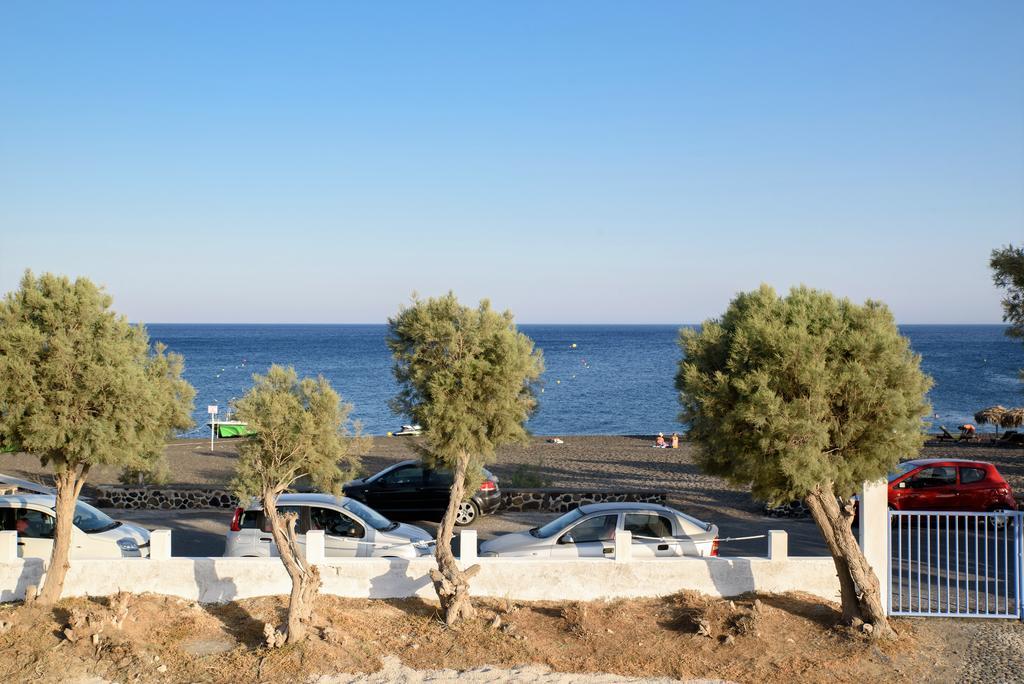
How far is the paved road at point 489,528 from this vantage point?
15.5 meters

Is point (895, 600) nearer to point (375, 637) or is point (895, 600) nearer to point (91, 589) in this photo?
point (375, 637)

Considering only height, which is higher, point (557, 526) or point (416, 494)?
point (557, 526)

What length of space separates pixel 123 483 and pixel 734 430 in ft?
52.2

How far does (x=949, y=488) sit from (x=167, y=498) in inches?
674

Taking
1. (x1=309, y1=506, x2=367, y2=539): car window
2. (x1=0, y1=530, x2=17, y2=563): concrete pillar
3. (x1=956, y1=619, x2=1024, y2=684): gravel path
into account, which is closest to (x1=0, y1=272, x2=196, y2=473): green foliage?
(x1=0, y1=530, x2=17, y2=563): concrete pillar

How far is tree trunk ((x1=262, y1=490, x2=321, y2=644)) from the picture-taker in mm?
10461

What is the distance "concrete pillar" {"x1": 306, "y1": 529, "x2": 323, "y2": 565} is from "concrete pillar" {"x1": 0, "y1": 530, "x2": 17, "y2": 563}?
13.0 feet

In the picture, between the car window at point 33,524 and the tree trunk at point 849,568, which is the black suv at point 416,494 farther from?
the tree trunk at point 849,568

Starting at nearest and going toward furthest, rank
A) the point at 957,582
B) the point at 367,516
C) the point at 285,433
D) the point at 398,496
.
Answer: the point at 285,433
the point at 957,582
the point at 367,516
the point at 398,496

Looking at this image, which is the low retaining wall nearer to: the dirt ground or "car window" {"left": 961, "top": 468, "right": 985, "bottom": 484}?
"car window" {"left": 961, "top": 468, "right": 985, "bottom": 484}

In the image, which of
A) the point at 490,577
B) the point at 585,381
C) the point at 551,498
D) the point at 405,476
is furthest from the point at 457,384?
the point at 585,381

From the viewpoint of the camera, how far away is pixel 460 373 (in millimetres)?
11219

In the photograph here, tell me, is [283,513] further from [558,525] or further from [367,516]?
[558,525]

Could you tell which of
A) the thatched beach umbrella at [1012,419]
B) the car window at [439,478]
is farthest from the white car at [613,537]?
the thatched beach umbrella at [1012,419]
